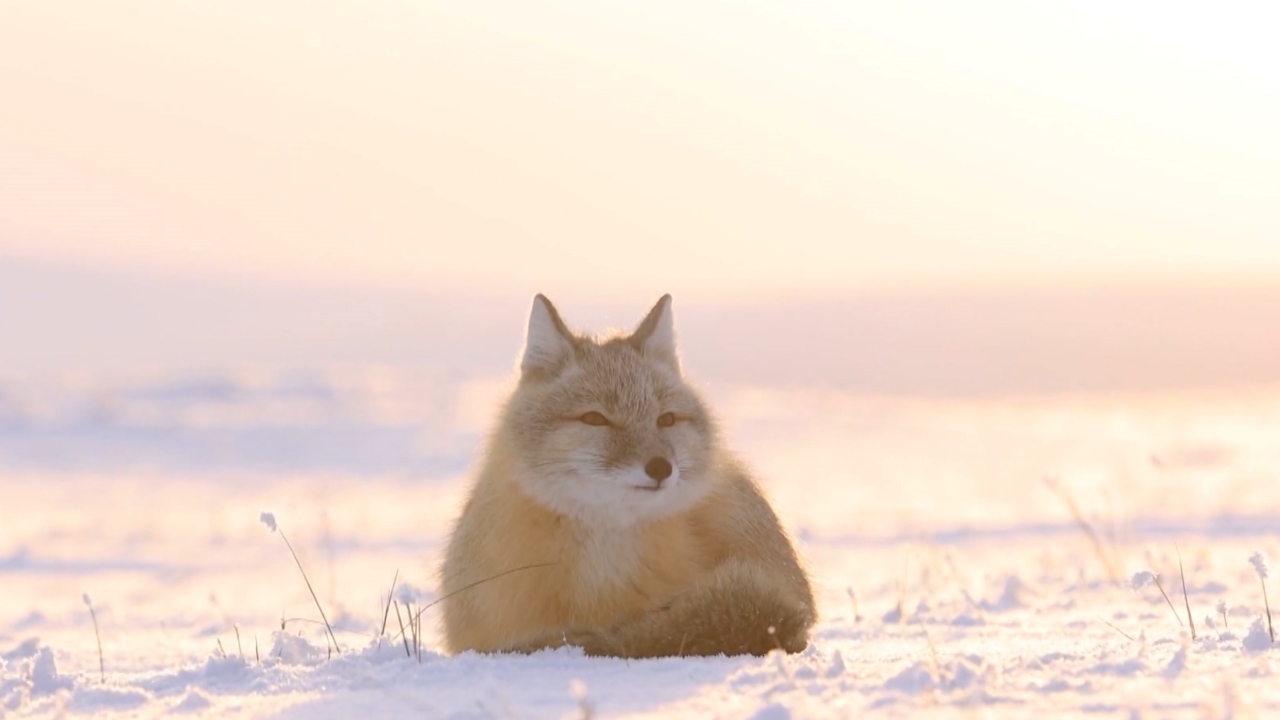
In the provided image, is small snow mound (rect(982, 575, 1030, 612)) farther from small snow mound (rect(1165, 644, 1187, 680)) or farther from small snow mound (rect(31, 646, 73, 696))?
small snow mound (rect(31, 646, 73, 696))

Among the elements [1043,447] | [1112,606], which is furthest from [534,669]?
[1043,447]

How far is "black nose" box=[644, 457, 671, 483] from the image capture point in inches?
218

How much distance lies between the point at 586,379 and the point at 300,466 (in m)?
15.0

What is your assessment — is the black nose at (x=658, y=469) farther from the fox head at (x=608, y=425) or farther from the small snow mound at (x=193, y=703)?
the small snow mound at (x=193, y=703)

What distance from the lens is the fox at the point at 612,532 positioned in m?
5.30

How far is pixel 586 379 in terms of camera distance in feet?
20.2

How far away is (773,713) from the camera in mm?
3953

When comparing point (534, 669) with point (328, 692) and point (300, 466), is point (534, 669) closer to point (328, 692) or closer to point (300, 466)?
point (328, 692)

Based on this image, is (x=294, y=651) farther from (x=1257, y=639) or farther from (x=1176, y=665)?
(x=1257, y=639)

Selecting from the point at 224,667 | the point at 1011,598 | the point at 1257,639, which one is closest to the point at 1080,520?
the point at 1011,598

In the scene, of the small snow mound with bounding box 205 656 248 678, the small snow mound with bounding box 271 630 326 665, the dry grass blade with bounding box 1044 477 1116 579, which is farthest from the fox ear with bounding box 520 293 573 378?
the dry grass blade with bounding box 1044 477 1116 579

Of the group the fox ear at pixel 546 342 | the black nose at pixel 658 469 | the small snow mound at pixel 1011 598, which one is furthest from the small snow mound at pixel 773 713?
the small snow mound at pixel 1011 598

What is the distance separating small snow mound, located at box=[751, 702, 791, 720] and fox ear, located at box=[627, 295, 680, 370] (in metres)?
2.78

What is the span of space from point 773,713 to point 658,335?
9.66 feet
